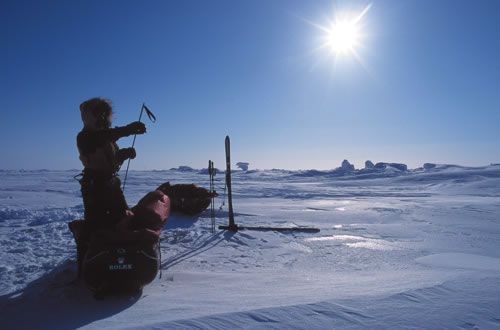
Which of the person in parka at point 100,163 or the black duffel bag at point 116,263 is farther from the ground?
the person in parka at point 100,163

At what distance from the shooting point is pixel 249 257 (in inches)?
214

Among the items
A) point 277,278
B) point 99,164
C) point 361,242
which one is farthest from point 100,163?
point 361,242

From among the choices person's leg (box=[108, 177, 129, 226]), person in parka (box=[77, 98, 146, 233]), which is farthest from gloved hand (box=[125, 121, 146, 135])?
person's leg (box=[108, 177, 129, 226])

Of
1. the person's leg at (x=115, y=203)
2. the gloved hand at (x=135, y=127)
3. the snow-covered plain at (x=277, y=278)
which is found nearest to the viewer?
the snow-covered plain at (x=277, y=278)

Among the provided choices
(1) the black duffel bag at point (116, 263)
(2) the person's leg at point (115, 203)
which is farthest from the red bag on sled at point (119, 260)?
(2) the person's leg at point (115, 203)

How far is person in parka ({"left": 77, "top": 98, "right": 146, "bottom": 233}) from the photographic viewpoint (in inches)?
137

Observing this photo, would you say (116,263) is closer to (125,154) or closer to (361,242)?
(125,154)

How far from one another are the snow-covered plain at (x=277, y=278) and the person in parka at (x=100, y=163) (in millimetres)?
724

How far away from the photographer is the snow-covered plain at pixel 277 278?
7.98 ft

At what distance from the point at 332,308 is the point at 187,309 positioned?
1.07 meters

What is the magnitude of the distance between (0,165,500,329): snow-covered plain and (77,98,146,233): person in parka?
0.72 m

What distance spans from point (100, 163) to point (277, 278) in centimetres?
224

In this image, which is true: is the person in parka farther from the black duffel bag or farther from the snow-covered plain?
the snow-covered plain

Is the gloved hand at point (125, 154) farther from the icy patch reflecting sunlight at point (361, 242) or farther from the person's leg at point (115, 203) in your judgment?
the icy patch reflecting sunlight at point (361, 242)
